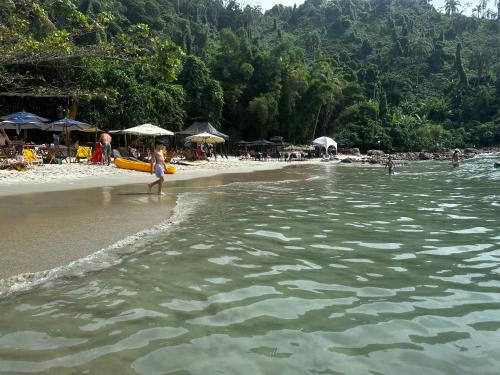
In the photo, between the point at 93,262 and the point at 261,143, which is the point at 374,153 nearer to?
the point at 261,143

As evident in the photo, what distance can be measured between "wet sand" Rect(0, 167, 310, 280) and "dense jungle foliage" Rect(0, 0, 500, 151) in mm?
2478

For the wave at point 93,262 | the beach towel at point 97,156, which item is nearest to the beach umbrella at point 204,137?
the beach towel at point 97,156

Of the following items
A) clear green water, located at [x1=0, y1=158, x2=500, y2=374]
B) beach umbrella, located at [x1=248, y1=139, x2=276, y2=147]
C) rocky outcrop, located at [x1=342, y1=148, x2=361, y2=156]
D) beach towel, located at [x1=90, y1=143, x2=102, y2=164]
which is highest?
beach umbrella, located at [x1=248, y1=139, x2=276, y2=147]

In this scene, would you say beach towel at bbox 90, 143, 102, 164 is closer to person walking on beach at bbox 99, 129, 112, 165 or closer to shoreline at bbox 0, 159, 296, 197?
person walking on beach at bbox 99, 129, 112, 165

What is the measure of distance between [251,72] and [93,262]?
3946 centimetres

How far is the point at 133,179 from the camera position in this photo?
16.4 meters

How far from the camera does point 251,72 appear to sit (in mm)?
42844

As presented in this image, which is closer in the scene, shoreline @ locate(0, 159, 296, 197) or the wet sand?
the wet sand

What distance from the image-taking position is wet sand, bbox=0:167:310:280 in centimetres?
549

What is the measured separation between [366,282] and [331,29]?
127 m

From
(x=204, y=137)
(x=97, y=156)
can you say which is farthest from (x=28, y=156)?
(x=204, y=137)

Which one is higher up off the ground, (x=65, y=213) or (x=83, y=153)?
(x=83, y=153)

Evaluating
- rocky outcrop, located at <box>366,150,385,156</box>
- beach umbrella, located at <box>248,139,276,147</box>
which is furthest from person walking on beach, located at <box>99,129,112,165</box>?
rocky outcrop, located at <box>366,150,385,156</box>

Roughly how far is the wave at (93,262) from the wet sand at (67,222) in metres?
0.14
